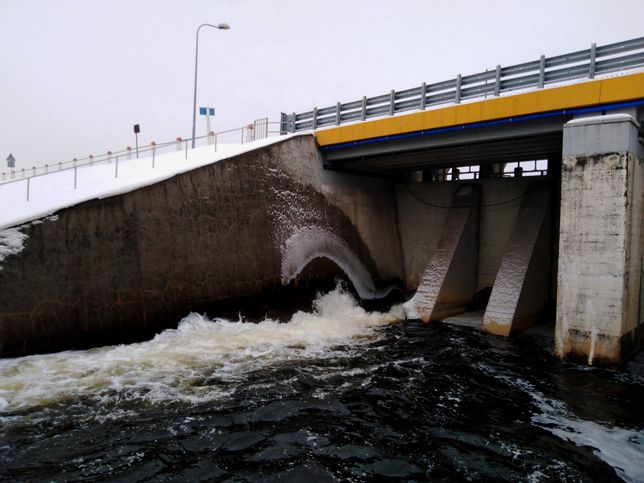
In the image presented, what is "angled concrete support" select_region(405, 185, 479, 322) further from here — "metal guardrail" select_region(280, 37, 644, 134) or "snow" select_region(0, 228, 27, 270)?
"snow" select_region(0, 228, 27, 270)

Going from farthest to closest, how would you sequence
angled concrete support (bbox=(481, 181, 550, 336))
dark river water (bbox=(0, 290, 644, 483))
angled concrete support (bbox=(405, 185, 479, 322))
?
1. angled concrete support (bbox=(405, 185, 479, 322))
2. angled concrete support (bbox=(481, 181, 550, 336))
3. dark river water (bbox=(0, 290, 644, 483))

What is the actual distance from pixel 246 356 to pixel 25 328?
4.61 metres

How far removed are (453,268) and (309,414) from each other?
10876mm

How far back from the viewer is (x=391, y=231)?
19.5 meters

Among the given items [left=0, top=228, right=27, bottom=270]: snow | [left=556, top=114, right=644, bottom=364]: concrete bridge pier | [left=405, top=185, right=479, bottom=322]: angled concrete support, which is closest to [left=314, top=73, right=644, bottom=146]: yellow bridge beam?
[left=556, top=114, right=644, bottom=364]: concrete bridge pier

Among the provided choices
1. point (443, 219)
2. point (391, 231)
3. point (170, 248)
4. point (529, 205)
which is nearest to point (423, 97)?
point (529, 205)

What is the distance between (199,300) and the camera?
1202 cm

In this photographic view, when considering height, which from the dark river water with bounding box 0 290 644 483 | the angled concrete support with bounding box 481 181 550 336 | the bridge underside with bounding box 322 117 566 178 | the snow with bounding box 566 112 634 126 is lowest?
the dark river water with bounding box 0 290 644 483

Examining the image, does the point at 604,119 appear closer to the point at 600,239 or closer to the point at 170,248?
the point at 600,239

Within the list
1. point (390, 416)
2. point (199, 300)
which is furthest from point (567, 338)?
point (199, 300)

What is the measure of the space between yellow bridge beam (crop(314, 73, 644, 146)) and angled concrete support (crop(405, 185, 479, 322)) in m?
5.10

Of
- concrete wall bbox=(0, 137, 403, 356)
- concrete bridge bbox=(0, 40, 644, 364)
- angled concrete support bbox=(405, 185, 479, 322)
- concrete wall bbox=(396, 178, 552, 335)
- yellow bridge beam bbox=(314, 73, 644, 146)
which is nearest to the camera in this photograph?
concrete wall bbox=(0, 137, 403, 356)

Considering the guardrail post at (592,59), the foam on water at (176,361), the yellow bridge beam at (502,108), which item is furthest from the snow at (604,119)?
the foam on water at (176,361)

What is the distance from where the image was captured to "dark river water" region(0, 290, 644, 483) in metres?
5.73
